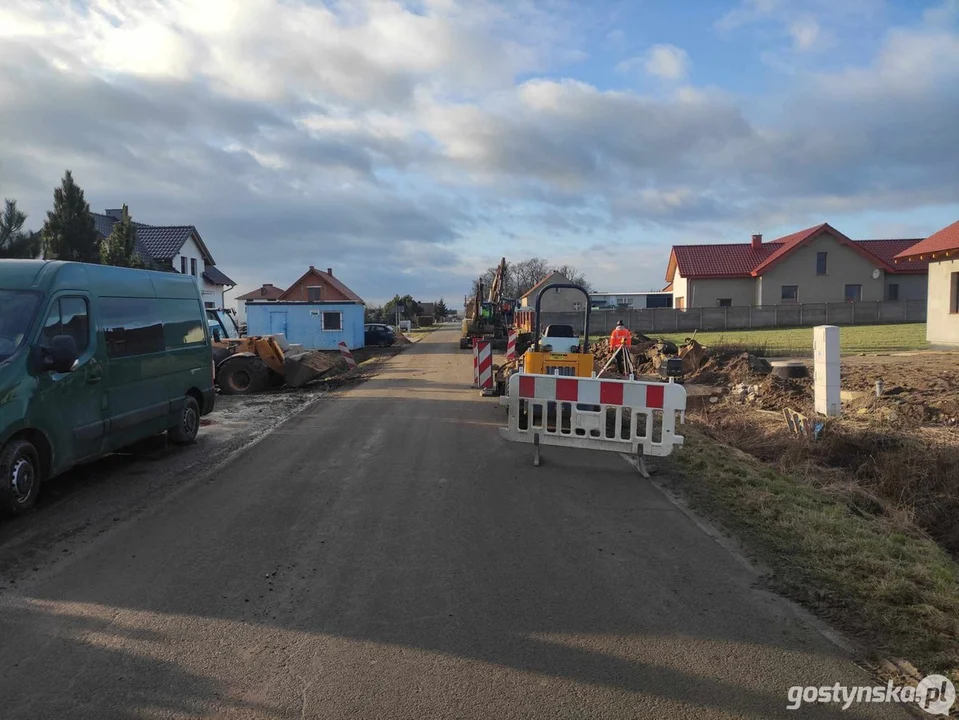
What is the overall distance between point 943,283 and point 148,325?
24.4 metres

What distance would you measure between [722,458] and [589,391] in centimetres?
198

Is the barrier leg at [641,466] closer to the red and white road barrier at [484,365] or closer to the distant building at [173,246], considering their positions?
the red and white road barrier at [484,365]

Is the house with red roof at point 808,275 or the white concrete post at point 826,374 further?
the house with red roof at point 808,275

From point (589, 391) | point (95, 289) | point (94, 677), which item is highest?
point (95, 289)

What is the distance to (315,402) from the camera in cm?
1455

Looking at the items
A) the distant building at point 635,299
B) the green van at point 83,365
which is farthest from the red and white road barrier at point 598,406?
the distant building at point 635,299

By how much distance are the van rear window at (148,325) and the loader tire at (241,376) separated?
7164 millimetres

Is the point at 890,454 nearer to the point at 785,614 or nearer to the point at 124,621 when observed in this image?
the point at 785,614

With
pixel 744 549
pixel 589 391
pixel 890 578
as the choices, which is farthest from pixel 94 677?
pixel 589 391

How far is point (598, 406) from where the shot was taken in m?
8.28

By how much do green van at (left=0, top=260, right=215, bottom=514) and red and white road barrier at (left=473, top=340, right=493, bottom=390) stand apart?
7.50 meters

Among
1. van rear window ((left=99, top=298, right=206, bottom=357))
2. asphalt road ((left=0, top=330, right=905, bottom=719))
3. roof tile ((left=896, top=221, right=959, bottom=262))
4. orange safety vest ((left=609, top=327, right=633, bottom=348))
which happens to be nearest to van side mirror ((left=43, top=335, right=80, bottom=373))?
van rear window ((left=99, top=298, right=206, bottom=357))

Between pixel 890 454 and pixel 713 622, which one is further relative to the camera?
pixel 890 454

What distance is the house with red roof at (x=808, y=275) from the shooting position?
4756 centimetres
